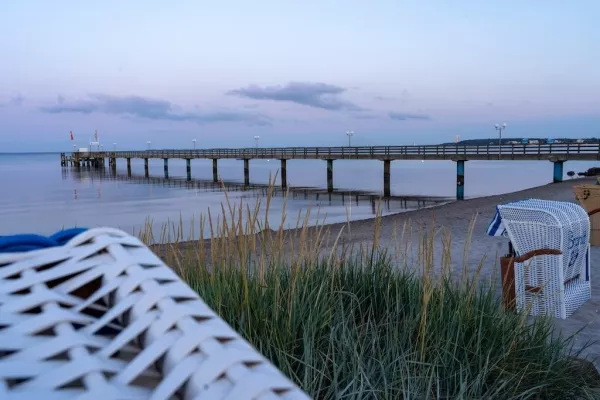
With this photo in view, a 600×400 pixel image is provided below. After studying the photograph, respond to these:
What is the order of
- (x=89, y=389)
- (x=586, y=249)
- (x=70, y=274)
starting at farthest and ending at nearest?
(x=586, y=249)
(x=70, y=274)
(x=89, y=389)

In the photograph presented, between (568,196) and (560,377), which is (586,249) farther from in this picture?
(568,196)

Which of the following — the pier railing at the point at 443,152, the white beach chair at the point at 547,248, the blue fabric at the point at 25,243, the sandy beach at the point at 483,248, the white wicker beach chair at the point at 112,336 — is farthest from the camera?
the pier railing at the point at 443,152

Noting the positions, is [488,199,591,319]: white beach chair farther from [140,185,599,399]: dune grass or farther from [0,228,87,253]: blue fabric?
[0,228,87,253]: blue fabric

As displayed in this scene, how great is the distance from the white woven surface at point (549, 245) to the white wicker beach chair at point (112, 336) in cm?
404

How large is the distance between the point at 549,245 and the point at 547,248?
0.07m

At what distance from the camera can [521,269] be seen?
14.6 feet

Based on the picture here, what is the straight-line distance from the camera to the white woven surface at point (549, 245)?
175 inches

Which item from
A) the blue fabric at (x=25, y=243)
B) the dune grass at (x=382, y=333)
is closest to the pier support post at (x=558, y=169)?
the dune grass at (x=382, y=333)

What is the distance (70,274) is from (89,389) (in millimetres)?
341

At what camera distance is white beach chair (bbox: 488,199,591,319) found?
4.43 meters

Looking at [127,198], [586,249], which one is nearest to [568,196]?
[586,249]

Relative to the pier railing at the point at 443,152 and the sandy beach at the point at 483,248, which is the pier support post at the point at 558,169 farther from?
the sandy beach at the point at 483,248

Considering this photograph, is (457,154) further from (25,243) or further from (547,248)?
(25,243)

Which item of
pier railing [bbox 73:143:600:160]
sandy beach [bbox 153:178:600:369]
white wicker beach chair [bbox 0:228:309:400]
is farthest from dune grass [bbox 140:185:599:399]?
pier railing [bbox 73:143:600:160]
